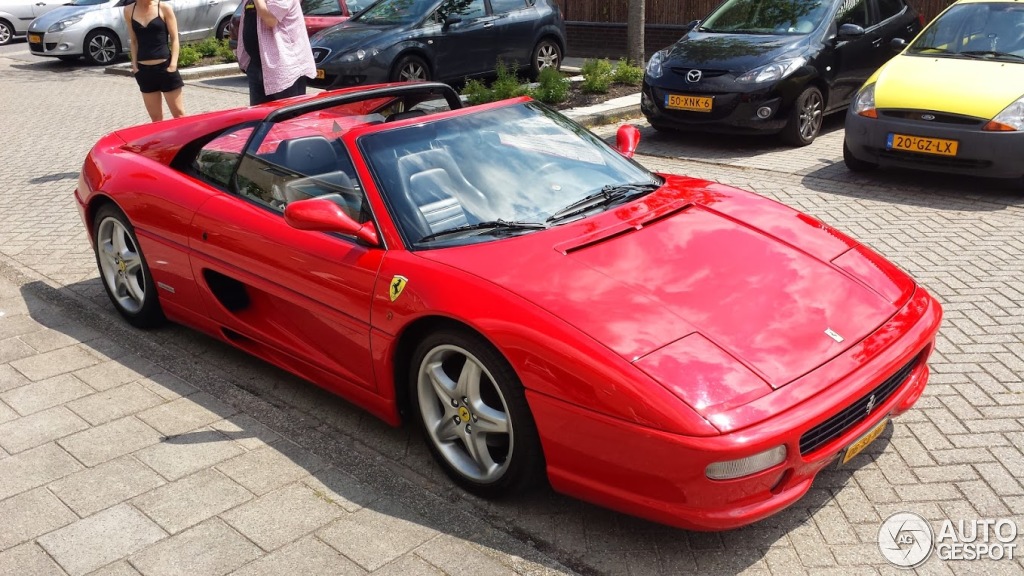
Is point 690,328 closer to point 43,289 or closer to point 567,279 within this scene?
point 567,279

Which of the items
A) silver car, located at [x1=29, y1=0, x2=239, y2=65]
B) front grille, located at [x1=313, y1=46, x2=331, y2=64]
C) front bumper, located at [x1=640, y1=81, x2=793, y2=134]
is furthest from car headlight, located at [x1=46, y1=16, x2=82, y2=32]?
front bumper, located at [x1=640, y1=81, x2=793, y2=134]

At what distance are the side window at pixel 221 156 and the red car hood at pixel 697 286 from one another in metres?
1.51

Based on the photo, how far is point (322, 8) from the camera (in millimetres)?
14594

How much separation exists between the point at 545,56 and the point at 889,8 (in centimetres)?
475

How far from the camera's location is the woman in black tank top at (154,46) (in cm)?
848

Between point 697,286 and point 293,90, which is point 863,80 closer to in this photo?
point 293,90

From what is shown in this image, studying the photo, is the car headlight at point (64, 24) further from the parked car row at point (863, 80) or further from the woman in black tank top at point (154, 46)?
the parked car row at point (863, 80)

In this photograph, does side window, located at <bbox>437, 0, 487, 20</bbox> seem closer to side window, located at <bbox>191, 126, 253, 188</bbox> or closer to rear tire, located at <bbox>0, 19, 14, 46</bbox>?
side window, located at <bbox>191, 126, 253, 188</bbox>


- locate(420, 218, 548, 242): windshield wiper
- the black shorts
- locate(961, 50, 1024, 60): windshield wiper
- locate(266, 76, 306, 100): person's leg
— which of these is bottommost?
locate(961, 50, 1024, 60): windshield wiper

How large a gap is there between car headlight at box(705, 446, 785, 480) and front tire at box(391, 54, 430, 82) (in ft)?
31.3

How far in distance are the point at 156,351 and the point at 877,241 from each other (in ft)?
15.1

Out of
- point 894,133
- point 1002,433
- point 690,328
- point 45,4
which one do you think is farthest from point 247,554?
point 45,4

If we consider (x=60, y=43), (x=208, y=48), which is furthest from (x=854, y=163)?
(x=60, y=43)

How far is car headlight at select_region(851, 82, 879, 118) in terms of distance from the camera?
797 centimetres
